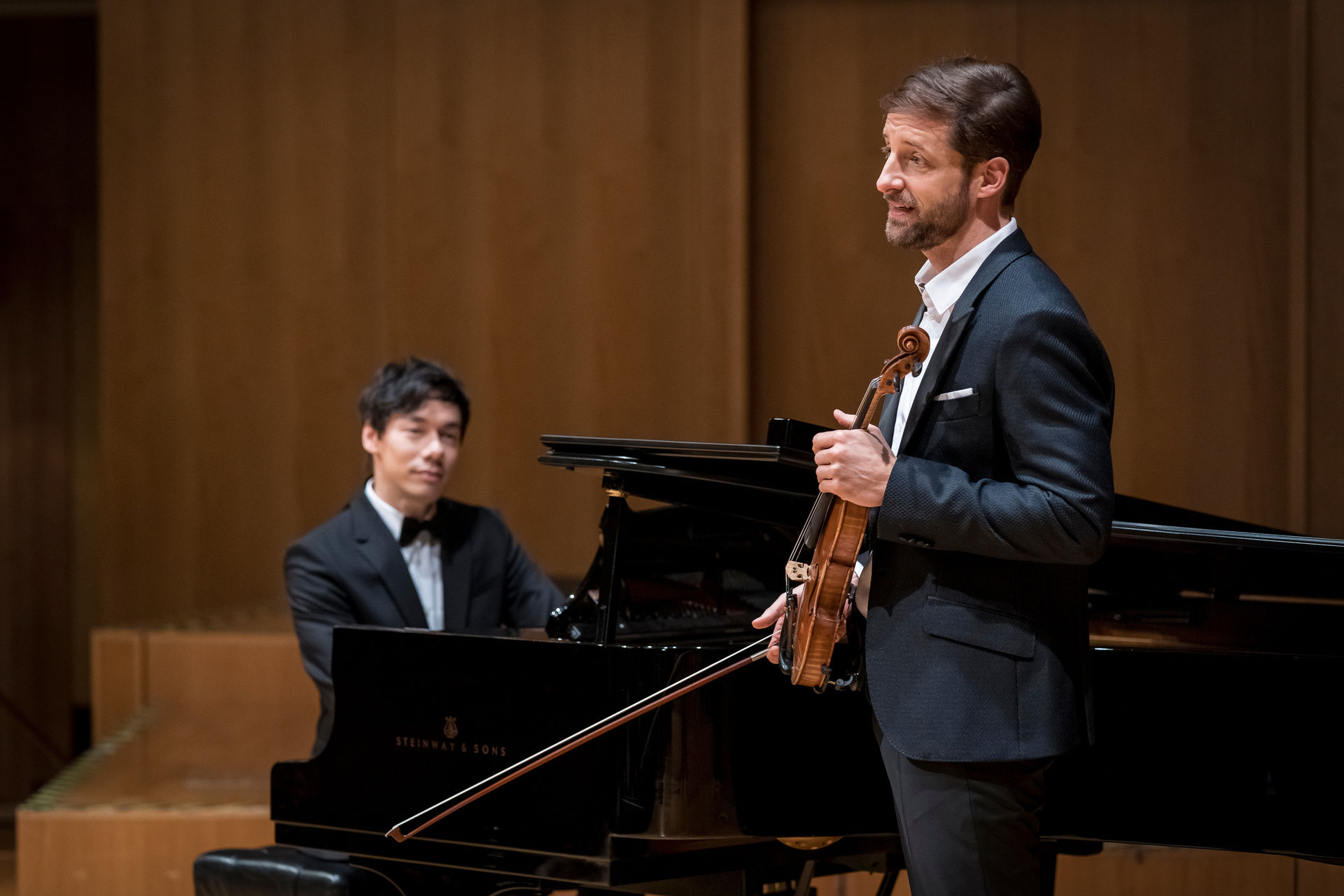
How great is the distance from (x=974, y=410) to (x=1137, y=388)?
→ 3.95 m

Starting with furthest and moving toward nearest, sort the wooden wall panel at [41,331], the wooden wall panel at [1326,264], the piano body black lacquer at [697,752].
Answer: the wooden wall panel at [41,331] < the wooden wall panel at [1326,264] < the piano body black lacquer at [697,752]

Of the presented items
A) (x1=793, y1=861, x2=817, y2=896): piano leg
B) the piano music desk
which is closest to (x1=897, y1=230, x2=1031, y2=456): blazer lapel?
(x1=793, y1=861, x2=817, y2=896): piano leg

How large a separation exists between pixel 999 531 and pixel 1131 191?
4114 millimetres

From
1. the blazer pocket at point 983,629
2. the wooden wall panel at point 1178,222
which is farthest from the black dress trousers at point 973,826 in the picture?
the wooden wall panel at point 1178,222

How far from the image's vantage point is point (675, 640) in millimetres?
2225

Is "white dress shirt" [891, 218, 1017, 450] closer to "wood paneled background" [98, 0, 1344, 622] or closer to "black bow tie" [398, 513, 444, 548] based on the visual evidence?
"black bow tie" [398, 513, 444, 548]

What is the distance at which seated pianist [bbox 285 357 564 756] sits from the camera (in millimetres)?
2424

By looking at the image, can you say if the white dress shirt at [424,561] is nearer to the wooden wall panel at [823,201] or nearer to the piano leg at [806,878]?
the piano leg at [806,878]

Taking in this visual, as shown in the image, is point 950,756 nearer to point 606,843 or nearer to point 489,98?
point 606,843

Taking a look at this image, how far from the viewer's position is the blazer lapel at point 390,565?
2471mm

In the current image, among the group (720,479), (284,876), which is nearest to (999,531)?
(720,479)

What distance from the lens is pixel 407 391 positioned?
2.54 metres

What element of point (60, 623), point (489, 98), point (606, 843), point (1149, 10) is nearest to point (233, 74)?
point (489, 98)

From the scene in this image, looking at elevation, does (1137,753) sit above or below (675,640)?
below
